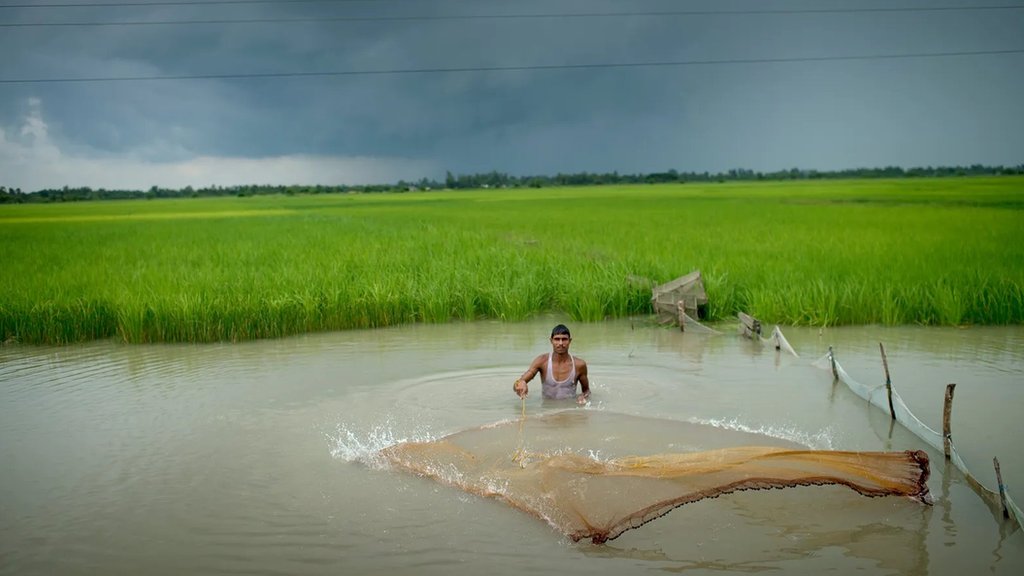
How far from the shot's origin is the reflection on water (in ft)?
10.9

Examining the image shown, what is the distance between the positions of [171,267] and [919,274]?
34.0 feet

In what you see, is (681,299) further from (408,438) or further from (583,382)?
(408,438)

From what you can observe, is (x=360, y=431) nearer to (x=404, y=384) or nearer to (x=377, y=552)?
(x=404, y=384)

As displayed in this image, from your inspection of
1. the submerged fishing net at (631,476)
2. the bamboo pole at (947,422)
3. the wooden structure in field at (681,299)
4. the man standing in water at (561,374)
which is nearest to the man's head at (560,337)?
the man standing in water at (561,374)

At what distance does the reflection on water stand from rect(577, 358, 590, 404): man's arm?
0.18 metres

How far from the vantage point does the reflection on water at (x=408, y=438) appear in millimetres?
3334

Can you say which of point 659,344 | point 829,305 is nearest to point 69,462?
point 659,344

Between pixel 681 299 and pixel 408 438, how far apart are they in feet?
13.8

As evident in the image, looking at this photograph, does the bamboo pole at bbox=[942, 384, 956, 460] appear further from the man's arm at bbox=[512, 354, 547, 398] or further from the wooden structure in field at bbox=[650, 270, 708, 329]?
the wooden structure in field at bbox=[650, 270, 708, 329]

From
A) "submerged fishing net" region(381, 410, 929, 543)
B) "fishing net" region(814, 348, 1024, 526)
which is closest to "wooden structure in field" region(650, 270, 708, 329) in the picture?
"fishing net" region(814, 348, 1024, 526)

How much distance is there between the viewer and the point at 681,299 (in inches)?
327

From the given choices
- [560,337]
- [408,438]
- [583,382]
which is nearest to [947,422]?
[560,337]

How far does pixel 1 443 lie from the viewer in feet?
16.5

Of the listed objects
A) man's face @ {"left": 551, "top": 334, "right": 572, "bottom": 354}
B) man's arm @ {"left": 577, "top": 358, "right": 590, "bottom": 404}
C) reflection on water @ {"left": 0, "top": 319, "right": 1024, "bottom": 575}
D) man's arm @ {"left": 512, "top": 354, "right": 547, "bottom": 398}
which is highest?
man's face @ {"left": 551, "top": 334, "right": 572, "bottom": 354}
